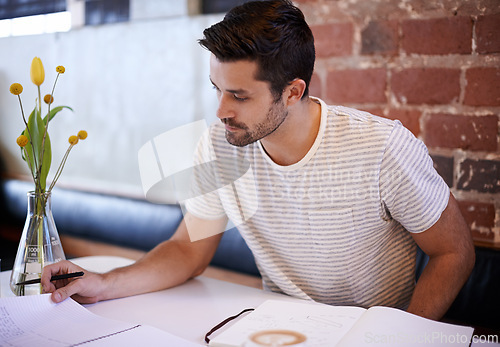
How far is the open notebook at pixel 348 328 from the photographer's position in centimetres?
78

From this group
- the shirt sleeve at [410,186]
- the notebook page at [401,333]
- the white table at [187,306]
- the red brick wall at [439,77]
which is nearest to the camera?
the notebook page at [401,333]

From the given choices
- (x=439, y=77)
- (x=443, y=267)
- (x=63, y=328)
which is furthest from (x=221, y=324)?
(x=439, y=77)

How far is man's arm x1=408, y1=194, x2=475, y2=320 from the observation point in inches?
42.2

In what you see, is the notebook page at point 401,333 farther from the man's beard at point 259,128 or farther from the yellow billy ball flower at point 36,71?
the yellow billy ball flower at point 36,71

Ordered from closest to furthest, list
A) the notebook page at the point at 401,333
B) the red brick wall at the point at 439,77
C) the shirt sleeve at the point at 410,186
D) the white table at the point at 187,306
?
the notebook page at the point at 401,333 < the white table at the point at 187,306 < the shirt sleeve at the point at 410,186 < the red brick wall at the point at 439,77

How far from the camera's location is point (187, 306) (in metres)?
1.01

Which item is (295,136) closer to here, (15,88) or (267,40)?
(267,40)

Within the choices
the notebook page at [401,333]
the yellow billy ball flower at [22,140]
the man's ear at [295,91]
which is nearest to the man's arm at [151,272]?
the yellow billy ball flower at [22,140]

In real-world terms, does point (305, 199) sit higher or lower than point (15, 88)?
lower

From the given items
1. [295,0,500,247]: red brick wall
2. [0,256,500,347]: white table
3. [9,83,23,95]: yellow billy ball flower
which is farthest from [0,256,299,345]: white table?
[295,0,500,247]: red brick wall

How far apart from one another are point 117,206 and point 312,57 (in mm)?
1075

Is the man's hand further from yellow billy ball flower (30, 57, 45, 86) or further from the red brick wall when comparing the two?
the red brick wall

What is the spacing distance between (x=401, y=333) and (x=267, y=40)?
0.59 metres

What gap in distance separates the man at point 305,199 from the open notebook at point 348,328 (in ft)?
0.79
